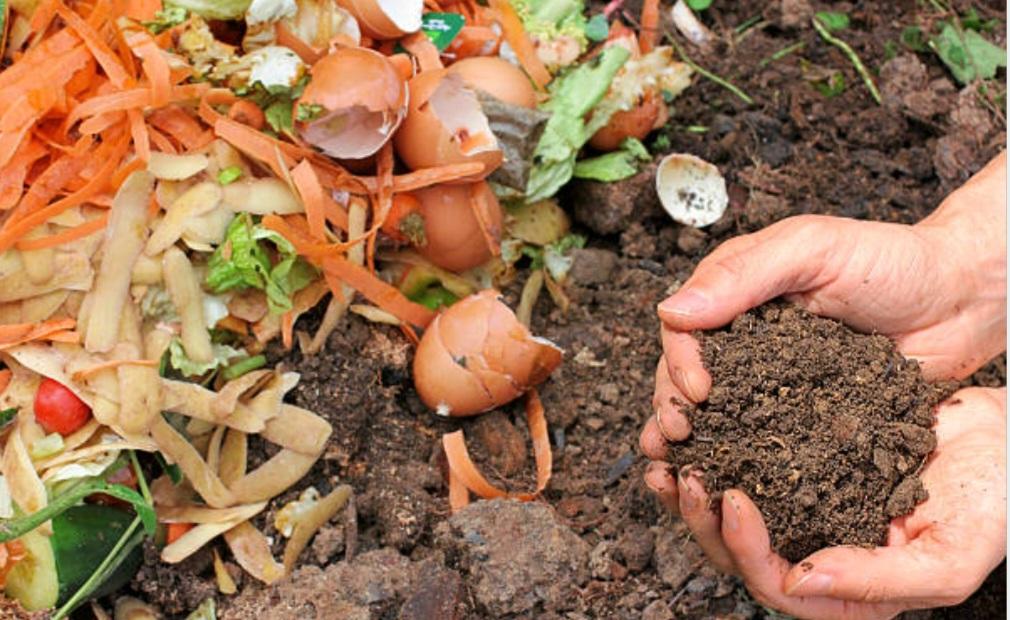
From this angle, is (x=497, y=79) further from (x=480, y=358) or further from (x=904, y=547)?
(x=904, y=547)

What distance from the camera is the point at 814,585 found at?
6.41 feet

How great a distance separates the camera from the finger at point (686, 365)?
1999 mm

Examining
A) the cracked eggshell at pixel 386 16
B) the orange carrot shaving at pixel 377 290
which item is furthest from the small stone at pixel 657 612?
the cracked eggshell at pixel 386 16

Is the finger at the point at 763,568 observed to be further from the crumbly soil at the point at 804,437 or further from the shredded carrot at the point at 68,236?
the shredded carrot at the point at 68,236

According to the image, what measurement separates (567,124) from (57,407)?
1.08 meters

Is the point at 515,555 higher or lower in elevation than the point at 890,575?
lower

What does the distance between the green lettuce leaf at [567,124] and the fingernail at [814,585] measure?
3.28 ft

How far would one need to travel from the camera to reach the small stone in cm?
221

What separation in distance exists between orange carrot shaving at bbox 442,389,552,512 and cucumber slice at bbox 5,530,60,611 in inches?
26.2

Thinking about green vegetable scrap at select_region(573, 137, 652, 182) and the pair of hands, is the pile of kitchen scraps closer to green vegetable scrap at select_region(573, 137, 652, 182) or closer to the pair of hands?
green vegetable scrap at select_region(573, 137, 652, 182)

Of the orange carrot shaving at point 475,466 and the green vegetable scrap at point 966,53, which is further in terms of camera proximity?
the green vegetable scrap at point 966,53

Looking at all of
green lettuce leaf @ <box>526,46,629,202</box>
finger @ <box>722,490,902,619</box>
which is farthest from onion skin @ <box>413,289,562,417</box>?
finger @ <box>722,490,902,619</box>

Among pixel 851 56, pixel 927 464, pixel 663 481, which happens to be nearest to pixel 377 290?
pixel 663 481

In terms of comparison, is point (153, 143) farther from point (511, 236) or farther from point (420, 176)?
point (511, 236)
